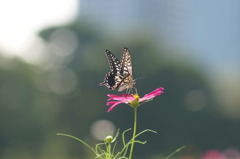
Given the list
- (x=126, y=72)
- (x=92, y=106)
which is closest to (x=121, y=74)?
(x=126, y=72)

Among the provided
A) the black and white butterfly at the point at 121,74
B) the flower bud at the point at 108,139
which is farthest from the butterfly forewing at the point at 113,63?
the flower bud at the point at 108,139

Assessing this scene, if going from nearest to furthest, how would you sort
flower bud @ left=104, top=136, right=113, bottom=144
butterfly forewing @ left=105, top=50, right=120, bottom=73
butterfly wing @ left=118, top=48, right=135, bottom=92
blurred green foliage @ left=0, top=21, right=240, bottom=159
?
flower bud @ left=104, top=136, right=113, bottom=144
butterfly wing @ left=118, top=48, right=135, bottom=92
butterfly forewing @ left=105, top=50, right=120, bottom=73
blurred green foliage @ left=0, top=21, right=240, bottom=159

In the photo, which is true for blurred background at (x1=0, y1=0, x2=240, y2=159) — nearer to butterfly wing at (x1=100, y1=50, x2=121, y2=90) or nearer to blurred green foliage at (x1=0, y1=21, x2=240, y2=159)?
blurred green foliage at (x1=0, y1=21, x2=240, y2=159)

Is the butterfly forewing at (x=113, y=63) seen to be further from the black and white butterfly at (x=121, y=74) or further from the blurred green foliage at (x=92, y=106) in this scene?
the blurred green foliage at (x=92, y=106)

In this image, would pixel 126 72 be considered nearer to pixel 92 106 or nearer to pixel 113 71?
pixel 113 71

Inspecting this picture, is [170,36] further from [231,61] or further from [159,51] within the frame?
[159,51]

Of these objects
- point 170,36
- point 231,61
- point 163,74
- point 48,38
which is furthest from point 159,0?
point 163,74

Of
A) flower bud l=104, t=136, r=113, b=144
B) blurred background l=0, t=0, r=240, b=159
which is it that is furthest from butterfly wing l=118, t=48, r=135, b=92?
blurred background l=0, t=0, r=240, b=159

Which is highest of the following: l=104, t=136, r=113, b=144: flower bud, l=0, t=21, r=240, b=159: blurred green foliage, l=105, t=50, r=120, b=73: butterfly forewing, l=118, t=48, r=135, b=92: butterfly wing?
l=0, t=21, r=240, b=159: blurred green foliage
